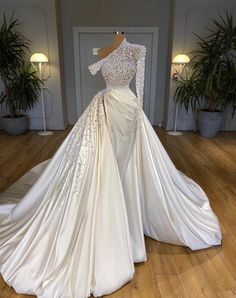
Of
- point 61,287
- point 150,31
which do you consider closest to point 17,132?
point 150,31

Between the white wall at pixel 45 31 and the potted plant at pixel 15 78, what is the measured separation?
0.50ft

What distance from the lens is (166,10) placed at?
4930 mm

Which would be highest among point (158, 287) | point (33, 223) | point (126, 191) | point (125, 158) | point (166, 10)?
point (166, 10)

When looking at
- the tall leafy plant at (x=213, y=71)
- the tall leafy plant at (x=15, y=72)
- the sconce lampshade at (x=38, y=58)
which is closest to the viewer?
the tall leafy plant at (x=213, y=71)

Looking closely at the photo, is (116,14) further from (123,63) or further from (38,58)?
(123,63)

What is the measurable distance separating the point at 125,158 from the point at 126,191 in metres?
0.24

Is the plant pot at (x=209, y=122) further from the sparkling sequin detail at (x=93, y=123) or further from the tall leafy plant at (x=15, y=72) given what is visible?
the sparkling sequin detail at (x=93, y=123)

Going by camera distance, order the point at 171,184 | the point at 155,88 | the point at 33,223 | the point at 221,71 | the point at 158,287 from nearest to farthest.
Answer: the point at 158,287, the point at 33,223, the point at 171,184, the point at 221,71, the point at 155,88

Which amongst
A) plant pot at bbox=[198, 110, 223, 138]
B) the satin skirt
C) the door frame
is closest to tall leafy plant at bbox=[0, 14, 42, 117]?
the door frame

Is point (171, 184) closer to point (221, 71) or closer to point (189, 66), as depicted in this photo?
point (221, 71)

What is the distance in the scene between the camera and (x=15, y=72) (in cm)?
474

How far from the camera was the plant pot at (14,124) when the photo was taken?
483 cm

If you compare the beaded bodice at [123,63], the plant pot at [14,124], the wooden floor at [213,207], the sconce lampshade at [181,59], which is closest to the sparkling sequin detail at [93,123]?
the beaded bodice at [123,63]

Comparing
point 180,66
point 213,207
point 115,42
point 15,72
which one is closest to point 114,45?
point 115,42
